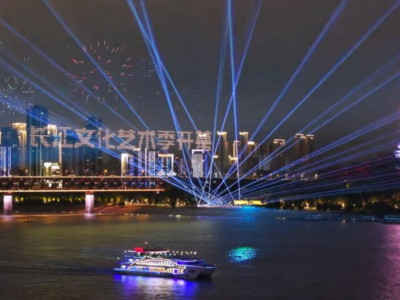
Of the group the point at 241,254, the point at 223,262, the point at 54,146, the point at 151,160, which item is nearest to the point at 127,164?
the point at 151,160

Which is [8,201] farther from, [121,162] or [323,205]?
[323,205]

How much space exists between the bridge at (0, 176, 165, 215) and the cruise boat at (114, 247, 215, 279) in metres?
31.6

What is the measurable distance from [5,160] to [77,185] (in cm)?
1398

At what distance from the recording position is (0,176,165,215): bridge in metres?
49.1

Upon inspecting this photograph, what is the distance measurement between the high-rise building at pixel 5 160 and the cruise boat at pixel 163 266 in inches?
1715

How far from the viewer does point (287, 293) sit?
15.2 meters

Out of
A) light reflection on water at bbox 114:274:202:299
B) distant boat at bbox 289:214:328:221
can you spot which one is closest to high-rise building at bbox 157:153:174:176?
distant boat at bbox 289:214:328:221

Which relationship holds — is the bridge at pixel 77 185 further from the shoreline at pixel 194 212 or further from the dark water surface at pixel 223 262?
the dark water surface at pixel 223 262

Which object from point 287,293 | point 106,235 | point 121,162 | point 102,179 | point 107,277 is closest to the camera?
point 287,293

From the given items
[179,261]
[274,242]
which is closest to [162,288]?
[179,261]

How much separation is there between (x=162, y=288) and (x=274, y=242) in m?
10.6

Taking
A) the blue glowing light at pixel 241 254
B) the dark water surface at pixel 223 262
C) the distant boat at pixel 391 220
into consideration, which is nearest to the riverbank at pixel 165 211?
the distant boat at pixel 391 220

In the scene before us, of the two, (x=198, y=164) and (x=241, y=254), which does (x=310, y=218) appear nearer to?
(x=241, y=254)

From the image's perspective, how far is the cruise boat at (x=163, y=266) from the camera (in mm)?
16938
